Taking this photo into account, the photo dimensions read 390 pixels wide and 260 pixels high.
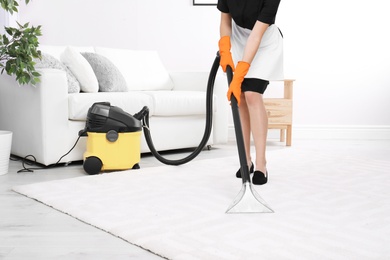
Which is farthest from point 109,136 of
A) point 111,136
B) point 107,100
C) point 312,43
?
point 312,43

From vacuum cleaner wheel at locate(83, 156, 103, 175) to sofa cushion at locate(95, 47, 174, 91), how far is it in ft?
3.54

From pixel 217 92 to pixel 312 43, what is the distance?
4.34 feet

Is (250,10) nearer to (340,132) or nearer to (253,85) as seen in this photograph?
(253,85)

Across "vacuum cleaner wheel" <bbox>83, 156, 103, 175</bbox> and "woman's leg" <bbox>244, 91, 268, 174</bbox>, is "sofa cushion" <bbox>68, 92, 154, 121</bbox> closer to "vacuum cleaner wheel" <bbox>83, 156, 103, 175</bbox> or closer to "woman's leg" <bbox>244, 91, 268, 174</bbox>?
"vacuum cleaner wheel" <bbox>83, 156, 103, 175</bbox>

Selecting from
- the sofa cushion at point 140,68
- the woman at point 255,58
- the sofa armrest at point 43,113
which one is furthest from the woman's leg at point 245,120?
the sofa cushion at point 140,68

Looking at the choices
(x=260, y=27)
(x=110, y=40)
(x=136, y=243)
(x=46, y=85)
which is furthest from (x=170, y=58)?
(x=136, y=243)

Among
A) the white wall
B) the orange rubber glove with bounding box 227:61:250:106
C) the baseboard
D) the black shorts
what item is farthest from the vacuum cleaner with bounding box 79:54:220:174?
the baseboard

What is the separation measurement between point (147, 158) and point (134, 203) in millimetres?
1261

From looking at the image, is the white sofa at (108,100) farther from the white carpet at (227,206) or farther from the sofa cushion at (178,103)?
the white carpet at (227,206)

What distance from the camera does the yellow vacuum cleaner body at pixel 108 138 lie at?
107 inches

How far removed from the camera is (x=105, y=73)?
132 inches

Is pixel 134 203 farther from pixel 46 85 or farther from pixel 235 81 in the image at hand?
pixel 46 85

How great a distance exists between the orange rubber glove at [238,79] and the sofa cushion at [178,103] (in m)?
1.04

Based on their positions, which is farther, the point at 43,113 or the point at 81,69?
the point at 81,69
